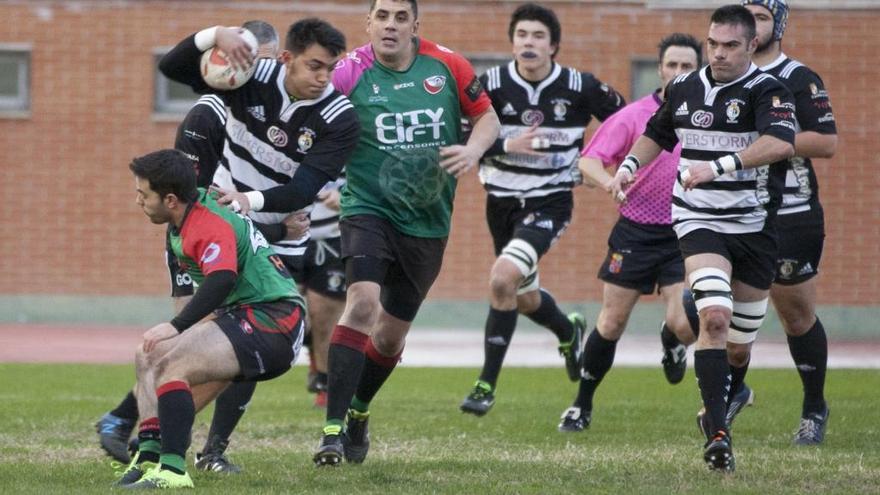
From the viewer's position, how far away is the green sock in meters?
6.11

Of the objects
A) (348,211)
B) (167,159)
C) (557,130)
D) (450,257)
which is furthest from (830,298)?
(167,159)

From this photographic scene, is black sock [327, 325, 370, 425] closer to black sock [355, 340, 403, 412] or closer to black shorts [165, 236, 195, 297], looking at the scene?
black sock [355, 340, 403, 412]

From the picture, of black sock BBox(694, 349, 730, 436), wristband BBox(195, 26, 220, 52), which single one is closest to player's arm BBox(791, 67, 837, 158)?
black sock BBox(694, 349, 730, 436)

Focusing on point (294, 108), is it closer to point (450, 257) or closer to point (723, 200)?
point (723, 200)

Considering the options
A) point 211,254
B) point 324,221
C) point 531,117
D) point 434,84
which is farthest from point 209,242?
point 324,221

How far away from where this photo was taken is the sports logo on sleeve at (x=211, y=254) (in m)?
6.16

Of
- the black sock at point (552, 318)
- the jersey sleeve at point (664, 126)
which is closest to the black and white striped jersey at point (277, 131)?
the jersey sleeve at point (664, 126)

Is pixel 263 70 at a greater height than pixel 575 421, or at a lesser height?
greater

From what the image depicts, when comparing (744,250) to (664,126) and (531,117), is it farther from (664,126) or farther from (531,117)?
(531,117)

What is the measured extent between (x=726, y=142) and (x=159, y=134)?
41.0 ft

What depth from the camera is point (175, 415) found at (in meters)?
6.10

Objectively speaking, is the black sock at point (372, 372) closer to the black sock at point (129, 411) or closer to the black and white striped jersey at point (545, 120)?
the black sock at point (129, 411)

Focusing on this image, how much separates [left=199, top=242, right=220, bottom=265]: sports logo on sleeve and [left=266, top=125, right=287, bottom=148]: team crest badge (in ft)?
3.35

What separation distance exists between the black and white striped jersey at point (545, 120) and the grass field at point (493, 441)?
1.56 m
